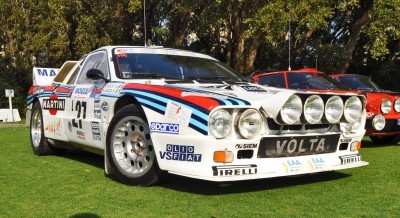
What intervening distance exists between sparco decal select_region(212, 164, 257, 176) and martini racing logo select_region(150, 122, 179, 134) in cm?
47

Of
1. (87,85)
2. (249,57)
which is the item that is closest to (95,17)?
(249,57)

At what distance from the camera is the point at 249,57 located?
17750mm

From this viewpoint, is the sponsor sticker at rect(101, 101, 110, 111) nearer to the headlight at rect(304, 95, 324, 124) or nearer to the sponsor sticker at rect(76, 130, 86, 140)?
the sponsor sticker at rect(76, 130, 86, 140)

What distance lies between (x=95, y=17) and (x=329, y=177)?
1671cm

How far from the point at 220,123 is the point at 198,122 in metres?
0.18

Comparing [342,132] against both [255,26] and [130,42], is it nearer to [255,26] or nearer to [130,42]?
[255,26]

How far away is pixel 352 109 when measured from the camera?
436cm

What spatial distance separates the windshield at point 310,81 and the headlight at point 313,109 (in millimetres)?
3071

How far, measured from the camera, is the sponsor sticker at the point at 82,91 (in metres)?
5.18

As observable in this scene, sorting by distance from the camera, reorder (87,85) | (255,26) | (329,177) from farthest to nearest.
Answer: (255,26) → (87,85) → (329,177)

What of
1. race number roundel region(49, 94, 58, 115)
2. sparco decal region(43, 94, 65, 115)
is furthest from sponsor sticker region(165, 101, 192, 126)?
race number roundel region(49, 94, 58, 115)

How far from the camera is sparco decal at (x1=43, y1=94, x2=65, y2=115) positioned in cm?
582

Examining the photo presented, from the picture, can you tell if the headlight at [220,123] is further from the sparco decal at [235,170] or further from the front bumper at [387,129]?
the front bumper at [387,129]

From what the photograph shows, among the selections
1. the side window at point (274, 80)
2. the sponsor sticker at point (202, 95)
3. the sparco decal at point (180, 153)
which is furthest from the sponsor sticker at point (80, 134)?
the side window at point (274, 80)
